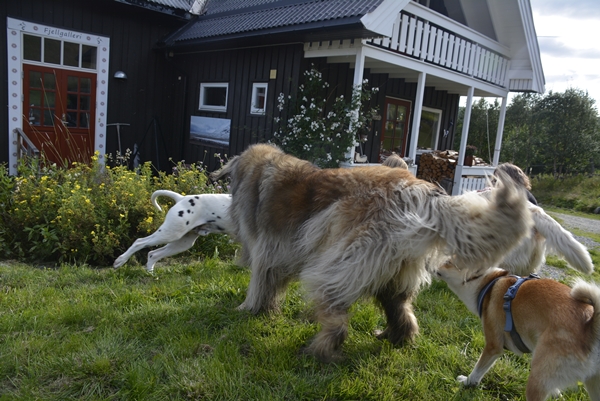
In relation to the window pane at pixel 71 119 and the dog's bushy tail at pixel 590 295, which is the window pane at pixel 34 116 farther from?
the dog's bushy tail at pixel 590 295

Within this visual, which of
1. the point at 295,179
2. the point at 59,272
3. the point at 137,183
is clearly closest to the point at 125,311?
the point at 59,272

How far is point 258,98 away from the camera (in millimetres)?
10297

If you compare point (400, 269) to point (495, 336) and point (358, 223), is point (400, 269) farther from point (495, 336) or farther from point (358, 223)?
point (495, 336)

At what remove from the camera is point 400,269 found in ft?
9.63

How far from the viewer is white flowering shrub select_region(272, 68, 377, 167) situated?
27.7ft

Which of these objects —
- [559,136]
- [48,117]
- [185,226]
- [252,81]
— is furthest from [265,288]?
[559,136]

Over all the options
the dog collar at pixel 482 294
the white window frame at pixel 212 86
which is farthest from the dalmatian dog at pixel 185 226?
the white window frame at pixel 212 86

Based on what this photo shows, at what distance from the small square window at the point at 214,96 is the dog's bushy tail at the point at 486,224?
9.10 m

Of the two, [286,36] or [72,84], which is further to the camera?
[72,84]

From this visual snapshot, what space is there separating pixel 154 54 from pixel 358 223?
1071cm

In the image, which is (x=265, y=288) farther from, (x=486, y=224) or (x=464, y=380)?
(x=486, y=224)

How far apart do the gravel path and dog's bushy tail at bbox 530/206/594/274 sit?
3.12 m

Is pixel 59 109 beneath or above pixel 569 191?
above

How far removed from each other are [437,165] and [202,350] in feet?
33.8
